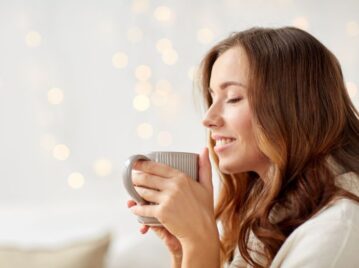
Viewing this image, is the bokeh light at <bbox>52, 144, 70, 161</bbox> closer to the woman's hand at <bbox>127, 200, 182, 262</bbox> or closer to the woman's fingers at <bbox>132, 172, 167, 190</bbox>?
the woman's hand at <bbox>127, 200, 182, 262</bbox>

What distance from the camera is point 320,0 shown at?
2.15 m

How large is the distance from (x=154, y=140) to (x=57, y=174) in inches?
13.7

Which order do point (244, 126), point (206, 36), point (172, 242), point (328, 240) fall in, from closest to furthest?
point (328, 240) → point (244, 126) → point (172, 242) → point (206, 36)

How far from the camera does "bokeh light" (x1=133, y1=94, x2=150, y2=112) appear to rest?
2.24m

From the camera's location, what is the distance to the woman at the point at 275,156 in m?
1.26

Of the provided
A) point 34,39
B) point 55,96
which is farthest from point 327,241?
point 34,39

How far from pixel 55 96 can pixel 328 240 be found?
136 centimetres

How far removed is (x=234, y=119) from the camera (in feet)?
4.51

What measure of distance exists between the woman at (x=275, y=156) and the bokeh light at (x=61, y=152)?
0.88 metres

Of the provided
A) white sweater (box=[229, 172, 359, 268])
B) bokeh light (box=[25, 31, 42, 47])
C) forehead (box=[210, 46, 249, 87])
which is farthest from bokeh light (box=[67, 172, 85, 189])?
white sweater (box=[229, 172, 359, 268])

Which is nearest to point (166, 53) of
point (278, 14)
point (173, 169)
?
point (278, 14)

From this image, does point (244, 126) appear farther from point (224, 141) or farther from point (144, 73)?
point (144, 73)

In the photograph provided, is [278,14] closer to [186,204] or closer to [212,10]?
[212,10]

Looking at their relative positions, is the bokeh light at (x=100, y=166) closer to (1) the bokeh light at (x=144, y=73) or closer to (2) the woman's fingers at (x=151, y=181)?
(1) the bokeh light at (x=144, y=73)
